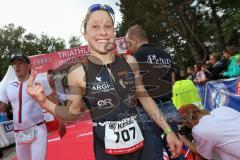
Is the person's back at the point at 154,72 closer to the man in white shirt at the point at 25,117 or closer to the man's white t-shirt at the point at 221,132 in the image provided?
the man's white t-shirt at the point at 221,132

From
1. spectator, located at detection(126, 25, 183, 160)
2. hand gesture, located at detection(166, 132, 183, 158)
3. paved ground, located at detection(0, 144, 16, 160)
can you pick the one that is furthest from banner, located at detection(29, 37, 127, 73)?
hand gesture, located at detection(166, 132, 183, 158)

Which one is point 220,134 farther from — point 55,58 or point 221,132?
point 55,58

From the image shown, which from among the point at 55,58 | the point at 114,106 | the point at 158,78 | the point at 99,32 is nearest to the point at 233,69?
the point at 158,78

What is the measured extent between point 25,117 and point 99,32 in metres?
2.29

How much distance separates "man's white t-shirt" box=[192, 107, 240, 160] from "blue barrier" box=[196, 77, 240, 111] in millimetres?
3927

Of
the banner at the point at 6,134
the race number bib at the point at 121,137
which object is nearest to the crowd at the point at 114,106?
the race number bib at the point at 121,137

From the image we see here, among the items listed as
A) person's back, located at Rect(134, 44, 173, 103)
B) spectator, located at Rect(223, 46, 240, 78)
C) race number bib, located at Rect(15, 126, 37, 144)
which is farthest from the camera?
spectator, located at Rect(223, 46, 240, 78)

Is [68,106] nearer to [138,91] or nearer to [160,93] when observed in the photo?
[138,91]

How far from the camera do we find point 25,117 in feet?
16.2

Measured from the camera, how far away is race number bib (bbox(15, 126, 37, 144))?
190 inches

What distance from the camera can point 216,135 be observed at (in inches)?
158

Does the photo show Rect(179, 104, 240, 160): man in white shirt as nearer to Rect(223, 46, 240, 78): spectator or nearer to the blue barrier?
the blue barrier

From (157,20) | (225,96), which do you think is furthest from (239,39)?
(225,96)

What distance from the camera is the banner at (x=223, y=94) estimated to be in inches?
314
